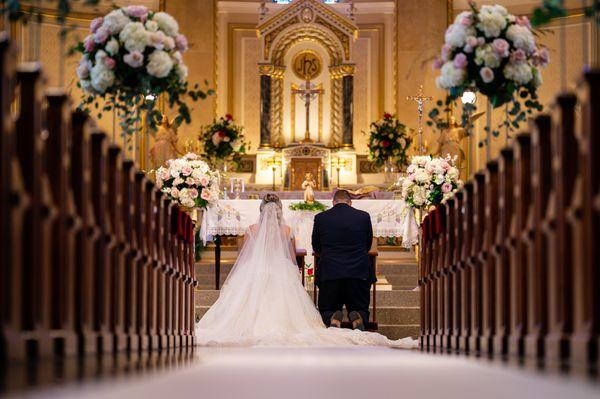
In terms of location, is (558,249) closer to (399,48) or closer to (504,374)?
(504,374)

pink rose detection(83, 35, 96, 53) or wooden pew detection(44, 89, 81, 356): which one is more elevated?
pink rose detection(83, 35, 96, 53)

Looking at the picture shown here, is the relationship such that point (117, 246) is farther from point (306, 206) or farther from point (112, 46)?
point (306, 206)

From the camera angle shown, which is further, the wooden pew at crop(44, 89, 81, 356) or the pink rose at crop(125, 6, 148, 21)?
the pink rose at crop(125, 6, 148, 21)

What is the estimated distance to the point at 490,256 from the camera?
659 cm

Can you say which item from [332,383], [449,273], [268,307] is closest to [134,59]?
[449,273]

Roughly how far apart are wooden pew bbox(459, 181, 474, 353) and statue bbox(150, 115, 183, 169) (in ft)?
37.5

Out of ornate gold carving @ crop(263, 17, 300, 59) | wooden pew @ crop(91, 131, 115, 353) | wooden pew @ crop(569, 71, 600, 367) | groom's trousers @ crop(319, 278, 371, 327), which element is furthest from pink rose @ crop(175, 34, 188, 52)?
ornate gold carving @ crop(263, 17, 300, 59)

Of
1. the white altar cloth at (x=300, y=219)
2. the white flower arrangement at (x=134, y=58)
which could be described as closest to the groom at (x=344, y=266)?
the white altar cloth at (x=300, y=219)

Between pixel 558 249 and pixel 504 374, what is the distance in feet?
3.63

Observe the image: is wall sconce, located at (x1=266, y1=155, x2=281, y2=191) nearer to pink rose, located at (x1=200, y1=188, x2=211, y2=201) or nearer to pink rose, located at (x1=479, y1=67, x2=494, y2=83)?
pink rose, located at (x1=200, y1=188, x2=211, y2=201)

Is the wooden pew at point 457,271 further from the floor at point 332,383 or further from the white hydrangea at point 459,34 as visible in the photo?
the floor at point 332,383

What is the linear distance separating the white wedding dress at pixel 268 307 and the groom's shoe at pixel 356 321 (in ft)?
1.02

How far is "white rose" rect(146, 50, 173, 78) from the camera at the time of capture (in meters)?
7.99

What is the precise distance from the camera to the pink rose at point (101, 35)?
8070 mm
